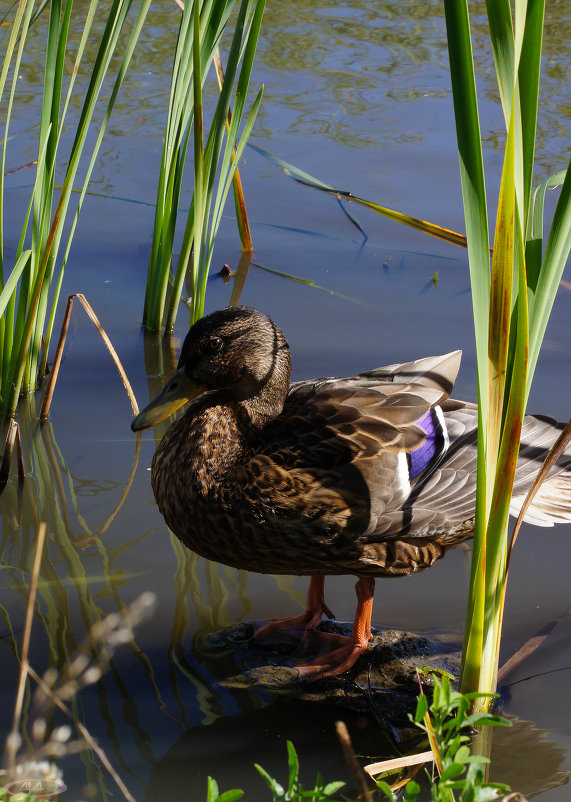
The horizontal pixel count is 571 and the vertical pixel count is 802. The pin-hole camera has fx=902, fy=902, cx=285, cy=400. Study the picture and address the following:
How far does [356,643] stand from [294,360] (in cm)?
161

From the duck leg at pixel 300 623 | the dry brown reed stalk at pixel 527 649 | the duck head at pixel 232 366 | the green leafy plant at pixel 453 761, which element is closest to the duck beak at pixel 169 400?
the duck head at pixel 232 366

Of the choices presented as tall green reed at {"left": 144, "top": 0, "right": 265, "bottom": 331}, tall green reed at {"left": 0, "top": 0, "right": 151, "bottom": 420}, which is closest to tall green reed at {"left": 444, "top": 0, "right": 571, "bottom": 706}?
tall green reed at {"left": 144, "top": 0, "right": 265, "bottom": 331}

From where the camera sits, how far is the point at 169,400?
2.72 metres

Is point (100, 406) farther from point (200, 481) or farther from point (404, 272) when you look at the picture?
point (404, 272)

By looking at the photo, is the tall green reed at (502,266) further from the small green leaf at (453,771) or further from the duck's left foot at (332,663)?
the small green leaf at (453,771)

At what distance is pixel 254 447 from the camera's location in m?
2.68

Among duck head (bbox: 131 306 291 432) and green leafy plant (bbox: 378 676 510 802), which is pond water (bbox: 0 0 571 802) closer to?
duck head (bbox: 131 306 291 432)

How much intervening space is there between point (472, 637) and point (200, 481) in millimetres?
863

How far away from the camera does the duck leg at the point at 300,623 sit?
2.71 m

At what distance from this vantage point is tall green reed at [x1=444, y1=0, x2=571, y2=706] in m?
1.71

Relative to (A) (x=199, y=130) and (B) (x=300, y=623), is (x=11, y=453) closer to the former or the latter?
(B) (x=300, y=623)

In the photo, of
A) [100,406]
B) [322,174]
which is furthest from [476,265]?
[322,174]

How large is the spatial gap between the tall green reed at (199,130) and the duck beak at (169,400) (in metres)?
0.77

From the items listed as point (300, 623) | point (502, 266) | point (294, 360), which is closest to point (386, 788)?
point (502, 266)
